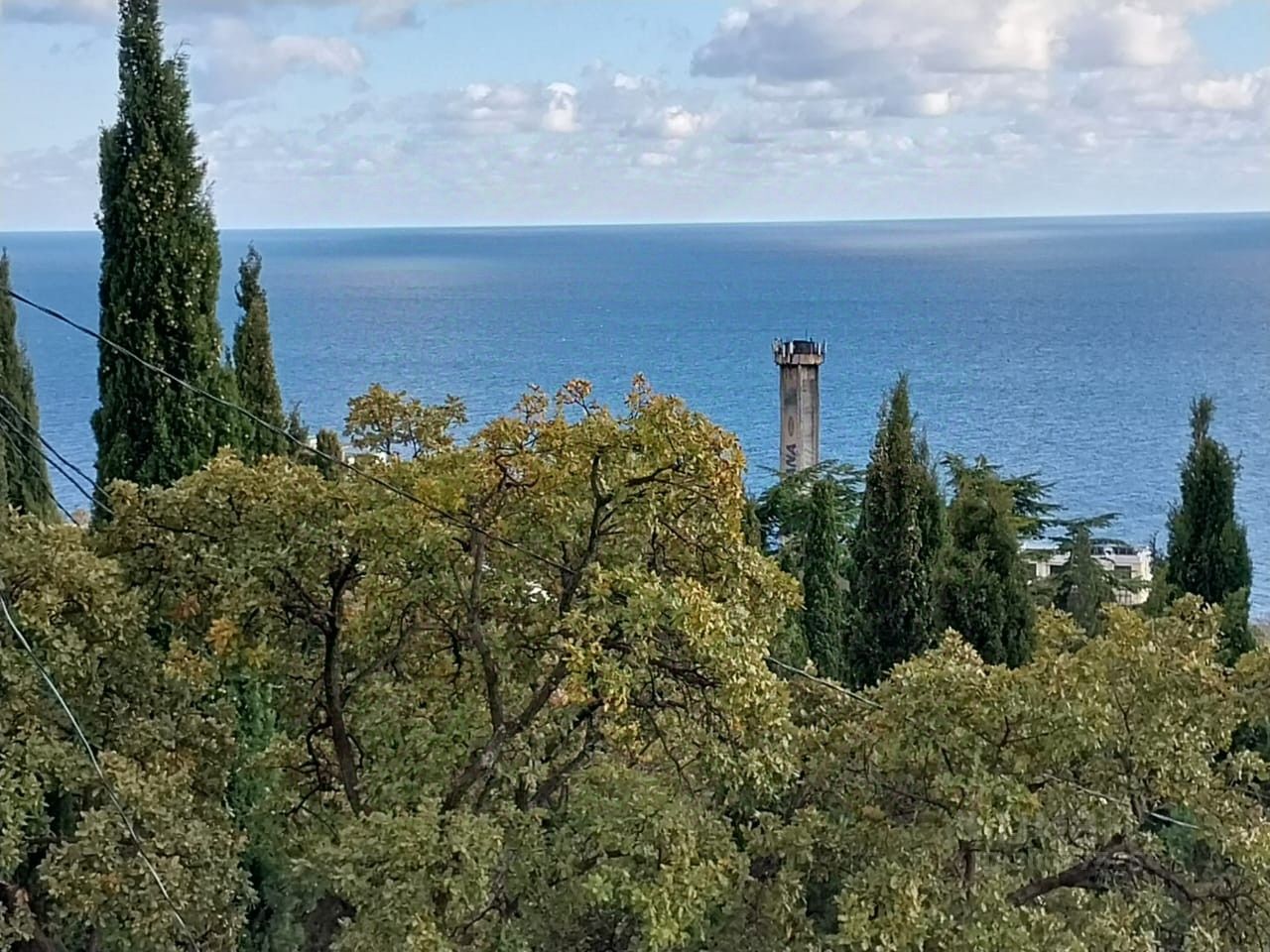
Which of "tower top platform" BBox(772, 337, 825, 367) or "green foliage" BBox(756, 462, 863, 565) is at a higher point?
"tower top platform" BBox(772, 337, 825, 367)

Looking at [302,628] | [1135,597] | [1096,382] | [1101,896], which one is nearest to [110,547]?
[302,628]

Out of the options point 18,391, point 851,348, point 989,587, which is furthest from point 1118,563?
point 851,348

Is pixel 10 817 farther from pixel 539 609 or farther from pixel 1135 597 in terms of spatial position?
pixel 1135 597

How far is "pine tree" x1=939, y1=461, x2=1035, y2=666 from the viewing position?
35.4 ft

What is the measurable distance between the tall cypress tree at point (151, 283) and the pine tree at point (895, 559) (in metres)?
5.65

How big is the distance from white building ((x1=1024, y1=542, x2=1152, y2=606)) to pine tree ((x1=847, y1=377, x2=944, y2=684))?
7.34 m

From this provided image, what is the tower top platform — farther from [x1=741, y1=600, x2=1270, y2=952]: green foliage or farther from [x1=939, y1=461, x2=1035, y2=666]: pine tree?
[x1=741, y1=600, x2=1270, y2=952]: green foliage

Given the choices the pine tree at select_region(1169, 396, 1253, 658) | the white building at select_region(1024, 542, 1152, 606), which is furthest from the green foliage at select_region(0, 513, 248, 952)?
the white building at select_region(1024, 542, 1152, 606)

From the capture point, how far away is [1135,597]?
2131 centimetres

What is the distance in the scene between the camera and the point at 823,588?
12688 mm

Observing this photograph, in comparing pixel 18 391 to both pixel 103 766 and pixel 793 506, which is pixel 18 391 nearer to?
pixel 103 766

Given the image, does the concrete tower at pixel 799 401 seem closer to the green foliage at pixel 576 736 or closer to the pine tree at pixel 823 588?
the pine tree at pixel 823 588

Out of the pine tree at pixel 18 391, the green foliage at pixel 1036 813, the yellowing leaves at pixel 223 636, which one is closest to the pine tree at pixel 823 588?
the green foliage at pixel 1036 813

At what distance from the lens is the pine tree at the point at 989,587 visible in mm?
10805
